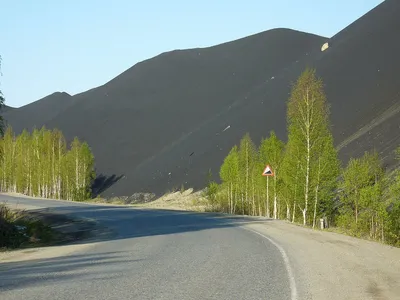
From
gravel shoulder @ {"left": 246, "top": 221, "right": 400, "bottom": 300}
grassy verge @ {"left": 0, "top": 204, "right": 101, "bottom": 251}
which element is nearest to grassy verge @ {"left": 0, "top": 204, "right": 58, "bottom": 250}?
grassy verge @ {"left": 0, "top": 204, "right": 101, "bottom": 251}

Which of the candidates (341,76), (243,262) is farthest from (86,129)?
(243,262)

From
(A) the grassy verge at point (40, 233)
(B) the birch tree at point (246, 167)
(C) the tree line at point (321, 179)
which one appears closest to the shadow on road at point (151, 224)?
(A) the grassy verge at point (40, 233)

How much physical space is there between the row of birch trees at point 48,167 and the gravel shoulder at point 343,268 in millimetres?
84065

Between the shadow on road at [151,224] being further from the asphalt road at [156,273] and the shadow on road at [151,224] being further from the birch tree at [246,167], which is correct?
the birch tree at [246,167]

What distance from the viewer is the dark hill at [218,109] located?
313 ft

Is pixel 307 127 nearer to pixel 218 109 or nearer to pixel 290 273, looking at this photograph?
pixel 290 273

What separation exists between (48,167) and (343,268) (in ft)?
311

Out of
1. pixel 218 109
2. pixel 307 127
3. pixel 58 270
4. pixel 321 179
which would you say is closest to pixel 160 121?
pixel 218 109

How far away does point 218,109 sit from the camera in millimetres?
162875

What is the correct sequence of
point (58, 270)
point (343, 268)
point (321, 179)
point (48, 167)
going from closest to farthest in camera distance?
point (58, 270)
point (343, 268)
point (321, 179)
point (48, 167)

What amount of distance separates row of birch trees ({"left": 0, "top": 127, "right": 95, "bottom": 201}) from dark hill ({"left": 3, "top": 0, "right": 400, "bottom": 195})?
22.6ft

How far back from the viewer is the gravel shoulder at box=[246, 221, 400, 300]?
980 centimetres

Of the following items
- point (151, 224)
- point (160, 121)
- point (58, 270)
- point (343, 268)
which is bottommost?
point (58, 270)

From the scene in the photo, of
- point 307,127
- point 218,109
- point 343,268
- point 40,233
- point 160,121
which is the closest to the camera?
point 343,268
